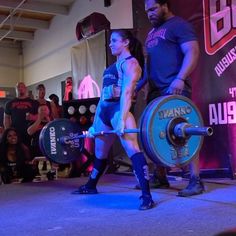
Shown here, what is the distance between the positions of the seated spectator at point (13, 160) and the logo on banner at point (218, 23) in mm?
2046

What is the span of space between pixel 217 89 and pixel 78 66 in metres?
2.09

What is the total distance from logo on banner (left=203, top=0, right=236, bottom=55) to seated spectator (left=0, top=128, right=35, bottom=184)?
2.05 metres

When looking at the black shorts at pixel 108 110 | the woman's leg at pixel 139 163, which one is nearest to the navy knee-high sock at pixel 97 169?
the black shorts at pixel 108 110

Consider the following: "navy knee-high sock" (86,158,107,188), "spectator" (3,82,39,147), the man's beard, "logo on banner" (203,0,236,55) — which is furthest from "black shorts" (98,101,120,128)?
"spectator" (3,82,39,147)

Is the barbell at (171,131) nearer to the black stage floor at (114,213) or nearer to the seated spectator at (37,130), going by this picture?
the black stage floor at (114,213)

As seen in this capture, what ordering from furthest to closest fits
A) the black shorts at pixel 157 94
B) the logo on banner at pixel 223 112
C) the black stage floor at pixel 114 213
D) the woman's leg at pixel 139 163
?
the logo on banner at pixel 223 112
the black shorts at pixel 157 94
the woman's leg at pixel 139 163
the black stage floor at pixel 114 213

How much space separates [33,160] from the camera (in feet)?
14.4

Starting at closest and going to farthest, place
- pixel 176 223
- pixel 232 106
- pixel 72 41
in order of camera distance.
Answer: pixel 176 223 → pixel 232 106 → pixel 72 41

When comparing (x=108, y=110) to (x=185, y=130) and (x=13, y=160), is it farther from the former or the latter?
(x=13, y=160)

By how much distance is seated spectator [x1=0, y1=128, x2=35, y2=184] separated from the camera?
4.12m

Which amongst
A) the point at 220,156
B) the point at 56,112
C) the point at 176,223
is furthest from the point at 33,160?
the point at 176,223

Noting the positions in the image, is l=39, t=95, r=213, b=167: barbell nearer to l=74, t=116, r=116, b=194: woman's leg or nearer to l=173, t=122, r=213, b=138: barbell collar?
l=173, t=122, r=213, b=138: barbell collar

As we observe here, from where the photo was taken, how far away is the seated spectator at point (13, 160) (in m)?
4.12

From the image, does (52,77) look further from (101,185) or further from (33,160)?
(101,185)
